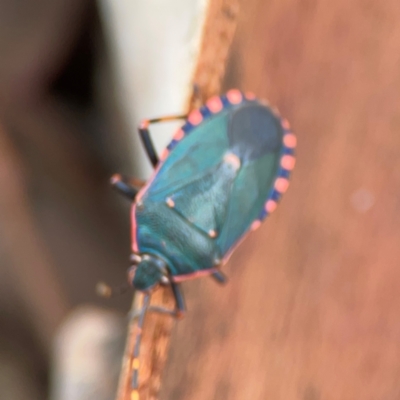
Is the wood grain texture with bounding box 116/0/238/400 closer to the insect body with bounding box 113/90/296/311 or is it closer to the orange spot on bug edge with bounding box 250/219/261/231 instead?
the insect body with bounding box 113/90/296/311

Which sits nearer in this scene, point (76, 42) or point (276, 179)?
point (276, 179)

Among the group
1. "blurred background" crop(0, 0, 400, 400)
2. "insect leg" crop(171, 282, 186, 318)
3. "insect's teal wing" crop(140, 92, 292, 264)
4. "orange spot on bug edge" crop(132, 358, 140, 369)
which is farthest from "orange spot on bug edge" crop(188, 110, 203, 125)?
"orange spot on bug edge" crop(132, 358, 140, 369)

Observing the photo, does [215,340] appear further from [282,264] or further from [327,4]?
[327,4]

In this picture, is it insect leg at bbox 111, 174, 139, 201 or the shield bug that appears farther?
insect leg at bbox 111, 174, 139, 201

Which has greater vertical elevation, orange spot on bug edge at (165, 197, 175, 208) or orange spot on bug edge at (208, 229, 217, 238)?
orange spot on bug edge at (165, 197, 175, 208)

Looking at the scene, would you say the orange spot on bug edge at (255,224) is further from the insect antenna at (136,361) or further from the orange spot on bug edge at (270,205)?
the insect antenna at (136,361)

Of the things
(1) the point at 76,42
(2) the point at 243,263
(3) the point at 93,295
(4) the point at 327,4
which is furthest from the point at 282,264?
(1) the point at 76,42

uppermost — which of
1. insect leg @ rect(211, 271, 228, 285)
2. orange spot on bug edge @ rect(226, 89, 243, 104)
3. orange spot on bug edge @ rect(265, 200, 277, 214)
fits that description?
orange spot on bug edge @ rect(226, 89, 243, 104)
